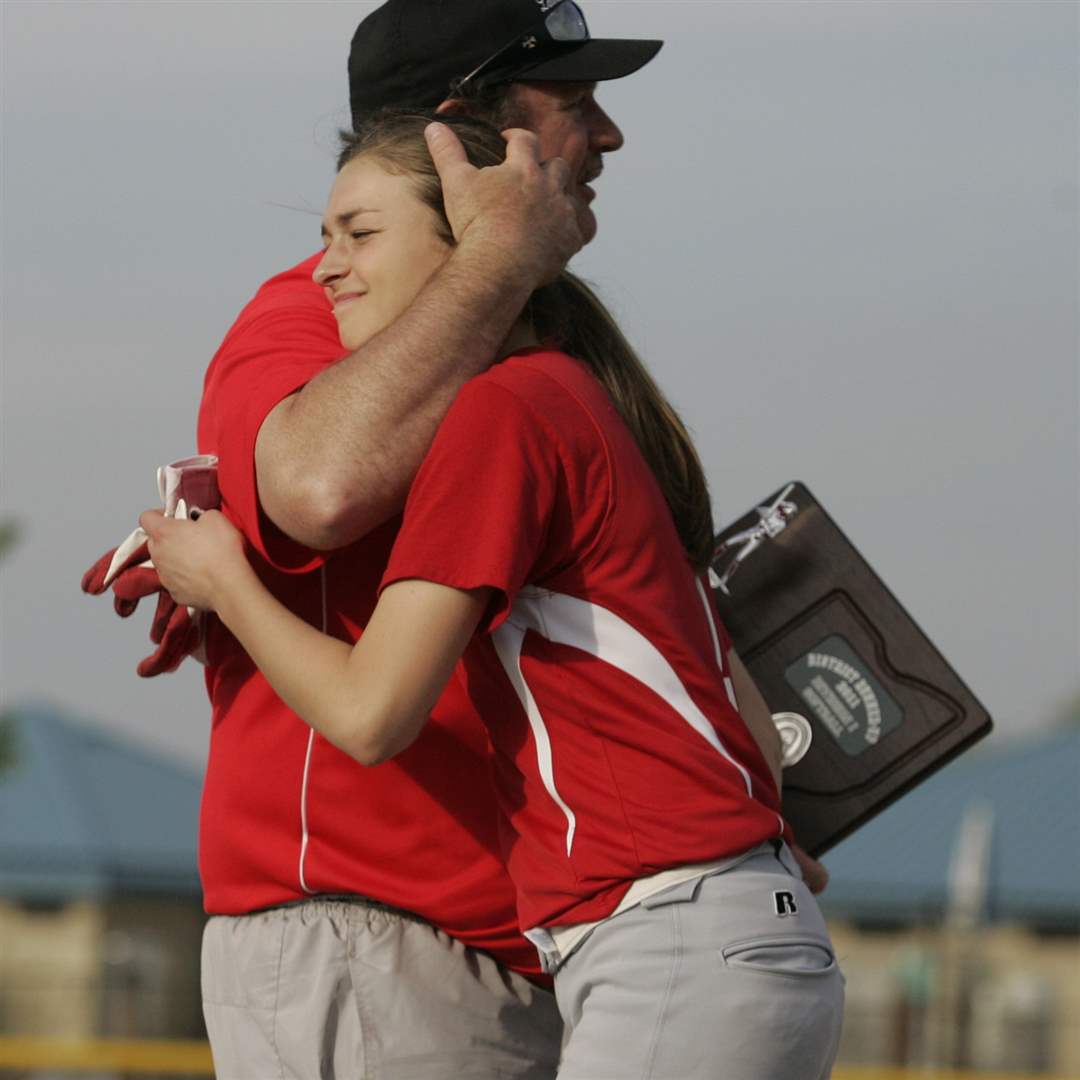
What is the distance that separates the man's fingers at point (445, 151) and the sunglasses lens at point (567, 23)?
0.52 m

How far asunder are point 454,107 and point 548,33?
0.20 metres

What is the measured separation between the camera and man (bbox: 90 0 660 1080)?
7.80 ft

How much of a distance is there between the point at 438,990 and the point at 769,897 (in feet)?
1.63

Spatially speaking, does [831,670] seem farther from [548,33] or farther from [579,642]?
[548,33]

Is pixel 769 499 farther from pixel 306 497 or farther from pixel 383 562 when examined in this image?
pixel 306 497

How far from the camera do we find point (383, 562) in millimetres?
2518

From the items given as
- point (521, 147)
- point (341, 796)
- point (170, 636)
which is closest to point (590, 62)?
point (521, 147)

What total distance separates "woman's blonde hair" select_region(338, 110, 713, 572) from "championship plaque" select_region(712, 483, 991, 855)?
545mm

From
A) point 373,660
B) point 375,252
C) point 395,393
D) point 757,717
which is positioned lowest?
point 757,717

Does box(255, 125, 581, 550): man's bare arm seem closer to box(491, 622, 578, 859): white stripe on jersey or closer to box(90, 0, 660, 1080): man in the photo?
box(90, 0, 660, 1080): man

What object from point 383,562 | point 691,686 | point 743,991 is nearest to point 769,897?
→ point 743,991

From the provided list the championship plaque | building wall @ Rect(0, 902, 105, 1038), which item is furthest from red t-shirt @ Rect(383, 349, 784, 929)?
building wall @ Rect(0, 902, 105, 1038)

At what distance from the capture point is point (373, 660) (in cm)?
218

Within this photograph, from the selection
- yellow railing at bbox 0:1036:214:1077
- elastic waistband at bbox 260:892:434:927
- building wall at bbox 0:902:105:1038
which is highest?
elastic waistband at bbox 260:892:434:927
